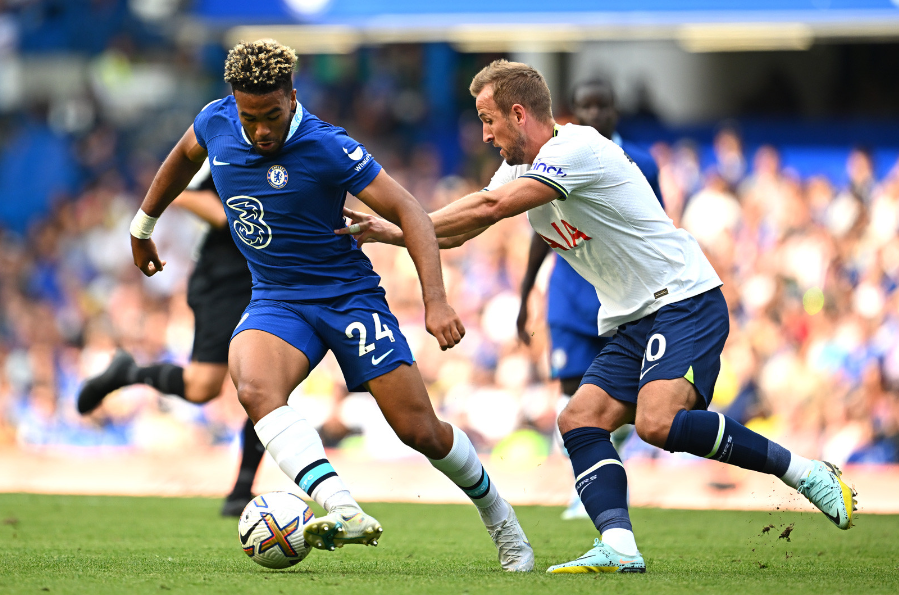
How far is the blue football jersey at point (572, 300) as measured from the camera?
7.51 metres

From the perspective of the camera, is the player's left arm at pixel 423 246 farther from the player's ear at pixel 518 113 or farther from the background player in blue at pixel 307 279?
the player's ear at pixel 518 113

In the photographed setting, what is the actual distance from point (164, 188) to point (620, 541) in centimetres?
259

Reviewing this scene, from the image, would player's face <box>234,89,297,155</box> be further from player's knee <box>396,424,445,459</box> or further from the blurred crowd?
the blurred crowd

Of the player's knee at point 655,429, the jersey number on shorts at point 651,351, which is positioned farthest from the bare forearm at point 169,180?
the player's knee at point 655,429

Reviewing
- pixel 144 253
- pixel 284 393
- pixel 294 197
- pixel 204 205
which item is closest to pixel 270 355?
pixel 284 393

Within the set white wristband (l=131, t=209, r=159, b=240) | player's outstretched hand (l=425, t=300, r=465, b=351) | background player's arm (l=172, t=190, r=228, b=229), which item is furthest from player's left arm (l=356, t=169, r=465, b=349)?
background player's arm (l=172, t=190, r=228, b=229)

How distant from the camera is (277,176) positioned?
492 centimetres

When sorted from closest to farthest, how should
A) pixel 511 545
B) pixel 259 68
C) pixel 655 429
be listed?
pixel 259 68 < pixel 655 429 < pixel 511 545

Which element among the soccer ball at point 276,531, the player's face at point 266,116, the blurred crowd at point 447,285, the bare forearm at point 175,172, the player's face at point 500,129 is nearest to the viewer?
the soccer ball at point 276,531

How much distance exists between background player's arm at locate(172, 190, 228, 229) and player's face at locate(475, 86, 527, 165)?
9.28 ft

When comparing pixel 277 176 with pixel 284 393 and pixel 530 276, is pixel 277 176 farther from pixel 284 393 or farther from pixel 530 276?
pixel 530 276

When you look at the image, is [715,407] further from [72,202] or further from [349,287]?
[72,202]

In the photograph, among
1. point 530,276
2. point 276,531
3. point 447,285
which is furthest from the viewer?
point 447,285

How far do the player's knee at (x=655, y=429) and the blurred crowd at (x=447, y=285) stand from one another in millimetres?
4719
